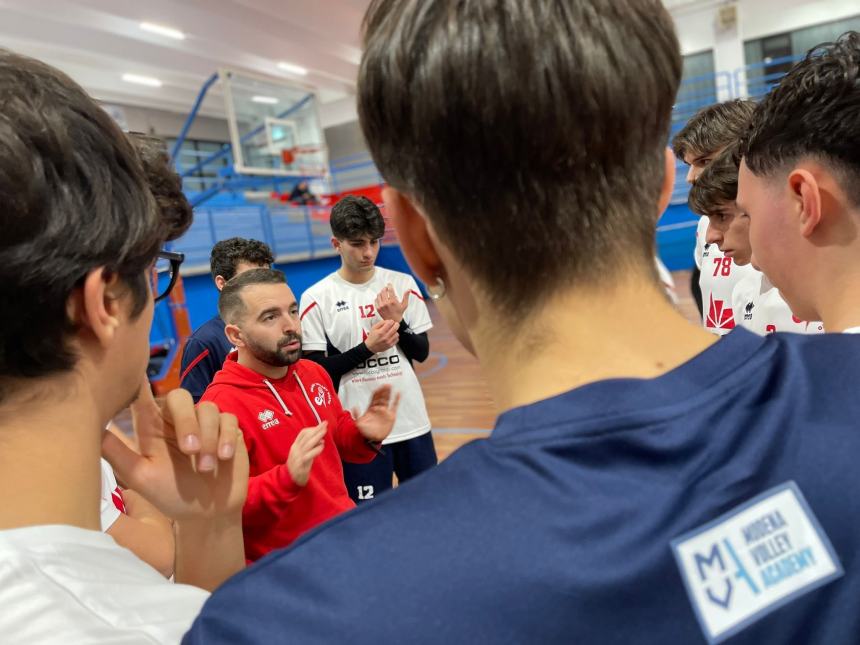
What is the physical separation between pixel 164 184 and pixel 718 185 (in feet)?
6.52

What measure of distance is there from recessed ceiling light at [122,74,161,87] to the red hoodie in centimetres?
1264

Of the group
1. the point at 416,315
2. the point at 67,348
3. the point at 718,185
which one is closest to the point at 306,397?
the point at 416,315

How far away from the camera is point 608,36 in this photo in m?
0.58

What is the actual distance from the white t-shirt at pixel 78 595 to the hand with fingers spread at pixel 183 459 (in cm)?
27

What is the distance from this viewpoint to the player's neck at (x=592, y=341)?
0.59 meters

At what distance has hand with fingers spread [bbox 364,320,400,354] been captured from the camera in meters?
2.97

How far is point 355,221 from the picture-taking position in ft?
10.7

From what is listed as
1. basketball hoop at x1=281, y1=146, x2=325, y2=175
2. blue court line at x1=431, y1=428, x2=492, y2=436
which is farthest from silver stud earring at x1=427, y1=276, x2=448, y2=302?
basketball hoop at x1=281, y1=146, x2=325, y2=175

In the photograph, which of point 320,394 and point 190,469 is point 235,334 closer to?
point 320,394

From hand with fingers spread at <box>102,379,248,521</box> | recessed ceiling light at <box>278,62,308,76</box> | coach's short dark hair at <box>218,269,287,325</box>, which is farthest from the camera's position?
recessed ceiling light at <box>278,62,308,76</box>

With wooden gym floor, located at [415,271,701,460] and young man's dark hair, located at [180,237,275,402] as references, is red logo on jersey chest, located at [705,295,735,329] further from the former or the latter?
young man's dark hair, located at [180,237,275,402]

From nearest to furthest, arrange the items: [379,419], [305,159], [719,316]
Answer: [379,419] → [719,316] → [305,159]

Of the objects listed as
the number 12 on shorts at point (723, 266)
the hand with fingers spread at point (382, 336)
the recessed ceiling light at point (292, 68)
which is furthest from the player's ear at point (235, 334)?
the recessed ceiling light at point (292, 68)

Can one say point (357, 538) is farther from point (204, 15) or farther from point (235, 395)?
point (204, 15)
